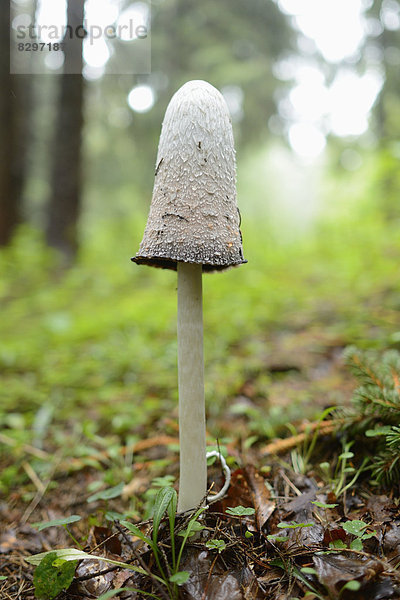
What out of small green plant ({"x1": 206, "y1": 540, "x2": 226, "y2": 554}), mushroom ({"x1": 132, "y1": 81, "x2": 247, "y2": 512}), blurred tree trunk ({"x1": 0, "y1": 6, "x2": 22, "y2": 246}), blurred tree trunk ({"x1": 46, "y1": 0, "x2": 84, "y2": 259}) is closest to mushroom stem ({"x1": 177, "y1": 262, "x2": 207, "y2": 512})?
mushroom ({"x1": 132, "y1": 81, "x2": 247, "y2": 512})

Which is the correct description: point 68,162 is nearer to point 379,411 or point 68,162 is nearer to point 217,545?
point 379,411

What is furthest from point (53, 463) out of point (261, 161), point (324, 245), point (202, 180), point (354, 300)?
point (261, 161)

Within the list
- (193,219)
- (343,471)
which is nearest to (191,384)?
(193,219)

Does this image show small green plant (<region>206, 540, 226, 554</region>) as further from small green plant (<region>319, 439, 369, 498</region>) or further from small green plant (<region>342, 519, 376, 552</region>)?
small green plant (<region>319, 439, 369, 498</region>)

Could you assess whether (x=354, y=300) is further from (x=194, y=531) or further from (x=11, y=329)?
(x=11, y=329)

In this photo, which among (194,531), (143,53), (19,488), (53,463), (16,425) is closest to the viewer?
(194,531)

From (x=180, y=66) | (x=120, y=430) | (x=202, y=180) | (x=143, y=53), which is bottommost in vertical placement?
(x=120, y=430)
